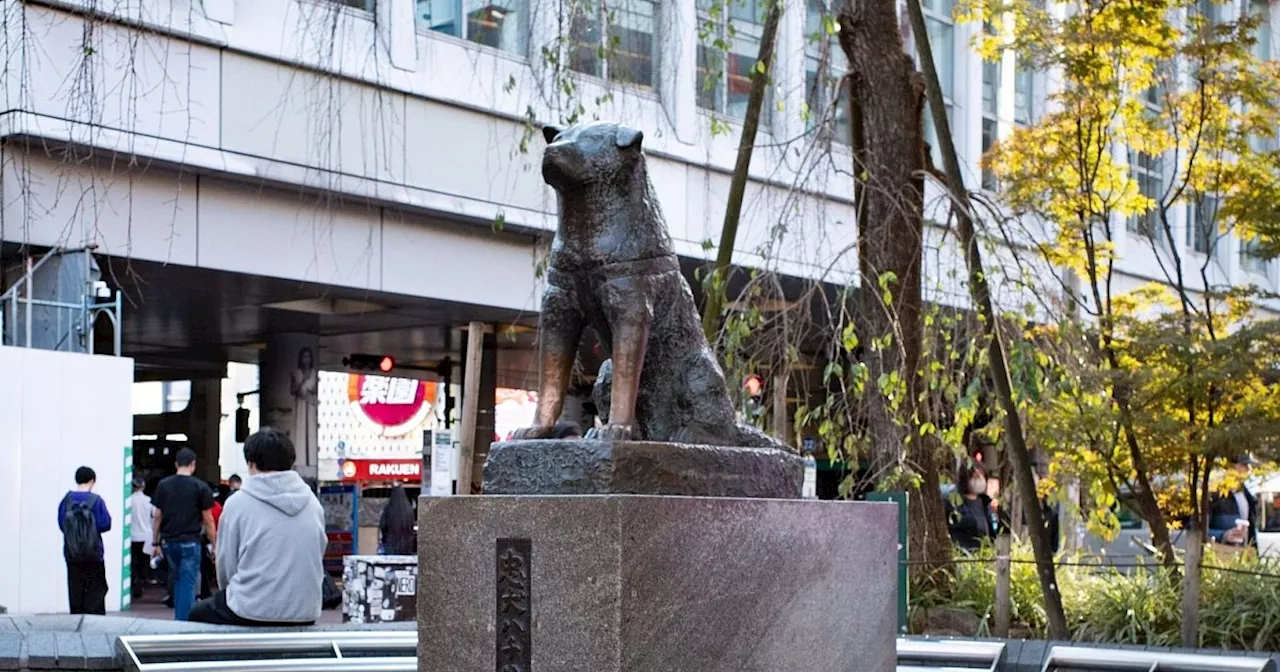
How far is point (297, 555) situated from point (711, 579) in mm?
3183

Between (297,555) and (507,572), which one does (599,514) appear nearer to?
(507,572)

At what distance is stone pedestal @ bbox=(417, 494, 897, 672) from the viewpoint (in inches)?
199

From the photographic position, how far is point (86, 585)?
14.7 m

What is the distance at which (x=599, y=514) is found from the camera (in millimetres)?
5055

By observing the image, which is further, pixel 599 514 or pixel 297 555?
pixel 297 555

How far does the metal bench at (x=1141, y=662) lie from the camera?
23.6 ft

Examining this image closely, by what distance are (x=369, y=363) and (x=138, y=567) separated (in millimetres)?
6269

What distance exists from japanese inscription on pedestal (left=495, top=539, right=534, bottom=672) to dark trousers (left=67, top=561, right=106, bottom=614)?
406 inches

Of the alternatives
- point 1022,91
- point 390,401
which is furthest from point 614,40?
point 390,401

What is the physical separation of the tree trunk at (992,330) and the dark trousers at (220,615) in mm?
5315

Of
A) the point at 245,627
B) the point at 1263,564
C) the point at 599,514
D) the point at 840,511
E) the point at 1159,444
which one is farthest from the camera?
the point at 1159,444

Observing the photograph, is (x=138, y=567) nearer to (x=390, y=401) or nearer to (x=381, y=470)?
(x=381, y=470)

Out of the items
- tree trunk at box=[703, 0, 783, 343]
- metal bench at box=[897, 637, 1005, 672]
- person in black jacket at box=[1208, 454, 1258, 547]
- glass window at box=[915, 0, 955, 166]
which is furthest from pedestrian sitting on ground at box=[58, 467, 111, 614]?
glass window at box=[915, 0, 955, 166]

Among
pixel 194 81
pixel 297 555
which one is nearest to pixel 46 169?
pixel 194 81
